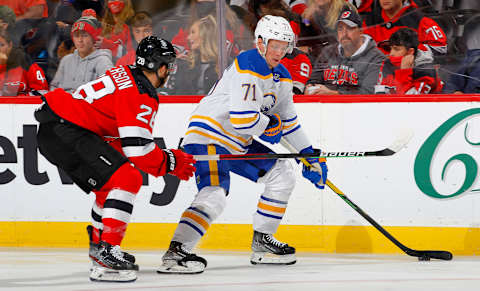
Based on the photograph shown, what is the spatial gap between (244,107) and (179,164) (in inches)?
17.9

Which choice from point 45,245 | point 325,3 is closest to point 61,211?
point 45,245

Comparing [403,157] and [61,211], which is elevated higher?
[403,157]

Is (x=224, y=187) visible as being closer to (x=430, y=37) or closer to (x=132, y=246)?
(x=132, y=246)

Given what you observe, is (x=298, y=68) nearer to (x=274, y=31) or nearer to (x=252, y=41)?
(x=252, y=41)

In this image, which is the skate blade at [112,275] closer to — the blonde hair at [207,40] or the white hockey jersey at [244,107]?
the white hockey jersey at [244,107]

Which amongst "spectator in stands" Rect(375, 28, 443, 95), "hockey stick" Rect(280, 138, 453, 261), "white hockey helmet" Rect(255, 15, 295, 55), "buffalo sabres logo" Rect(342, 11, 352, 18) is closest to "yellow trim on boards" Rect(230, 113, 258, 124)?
"white hockey helmet" Rect(255, 15, 295, 55)

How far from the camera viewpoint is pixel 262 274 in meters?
3.75

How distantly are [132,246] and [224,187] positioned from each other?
1.18m

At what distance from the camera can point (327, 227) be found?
464 cm

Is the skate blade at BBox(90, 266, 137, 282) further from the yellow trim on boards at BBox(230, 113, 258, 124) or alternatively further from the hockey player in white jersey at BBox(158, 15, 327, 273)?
the yellow trim on boards at BBox(230, 113, 258, 124)

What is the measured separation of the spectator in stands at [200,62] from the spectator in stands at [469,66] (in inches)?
57.2

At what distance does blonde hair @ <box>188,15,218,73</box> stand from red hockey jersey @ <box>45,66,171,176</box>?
4.60ft

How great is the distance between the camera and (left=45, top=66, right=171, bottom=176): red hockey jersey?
A: 3355 mm

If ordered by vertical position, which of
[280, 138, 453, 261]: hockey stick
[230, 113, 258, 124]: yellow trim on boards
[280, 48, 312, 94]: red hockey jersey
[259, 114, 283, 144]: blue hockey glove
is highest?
[280, 48, 312, 94]: red hockey jersey
